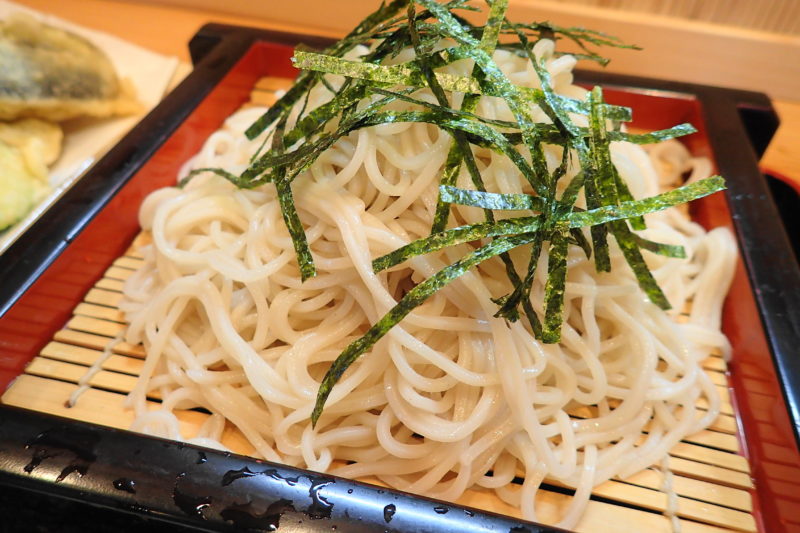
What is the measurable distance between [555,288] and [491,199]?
25 centimetres

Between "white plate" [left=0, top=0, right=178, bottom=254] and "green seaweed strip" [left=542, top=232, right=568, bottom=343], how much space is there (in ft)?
6.17

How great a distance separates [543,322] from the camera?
1.43 metres

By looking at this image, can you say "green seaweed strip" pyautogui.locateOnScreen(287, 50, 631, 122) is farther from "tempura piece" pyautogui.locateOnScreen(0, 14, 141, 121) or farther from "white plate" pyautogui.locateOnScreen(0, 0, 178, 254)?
"tempura piece" pyautogui.locateOnScreen(0, 14, 141, 121)

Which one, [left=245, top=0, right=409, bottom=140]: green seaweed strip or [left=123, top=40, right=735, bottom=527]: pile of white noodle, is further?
[left=245, top=0, right=409, bottom=140]: green seaweed strip

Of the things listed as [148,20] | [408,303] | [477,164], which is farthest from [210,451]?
[148,20]

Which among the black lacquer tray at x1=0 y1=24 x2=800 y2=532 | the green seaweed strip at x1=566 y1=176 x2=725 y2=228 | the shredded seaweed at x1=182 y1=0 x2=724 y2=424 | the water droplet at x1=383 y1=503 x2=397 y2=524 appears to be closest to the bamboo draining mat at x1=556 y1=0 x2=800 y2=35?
the black lacquer tray at x1=0 y1=24 x2=800 y2=532

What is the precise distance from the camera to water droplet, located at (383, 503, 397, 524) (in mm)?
1132

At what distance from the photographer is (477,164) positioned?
1.51 metres

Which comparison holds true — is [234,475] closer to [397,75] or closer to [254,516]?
[254,516]

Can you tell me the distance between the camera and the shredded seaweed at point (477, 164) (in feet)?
4.38

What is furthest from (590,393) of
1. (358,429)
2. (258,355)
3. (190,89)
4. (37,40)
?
(37,40)

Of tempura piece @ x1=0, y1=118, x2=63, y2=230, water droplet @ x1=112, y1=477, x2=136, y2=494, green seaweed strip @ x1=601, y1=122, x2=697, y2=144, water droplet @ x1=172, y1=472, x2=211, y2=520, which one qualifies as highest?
green seaweed strip @ x1=601, y1=122, x2=697, y2=144

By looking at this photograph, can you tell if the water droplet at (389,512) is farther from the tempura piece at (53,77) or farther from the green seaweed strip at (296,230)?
the tempura piece at (53,77)

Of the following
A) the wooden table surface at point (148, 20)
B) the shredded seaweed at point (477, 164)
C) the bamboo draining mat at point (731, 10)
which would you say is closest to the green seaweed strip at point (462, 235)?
the shredded seaweed at point (477, 164)
